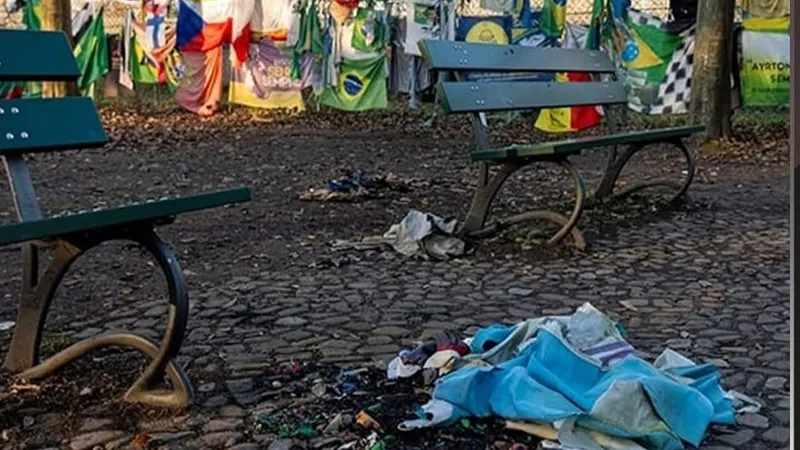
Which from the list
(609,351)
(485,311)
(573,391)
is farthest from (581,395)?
(485,311)

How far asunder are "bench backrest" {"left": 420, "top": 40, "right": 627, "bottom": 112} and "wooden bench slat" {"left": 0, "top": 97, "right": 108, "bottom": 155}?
6.48ft

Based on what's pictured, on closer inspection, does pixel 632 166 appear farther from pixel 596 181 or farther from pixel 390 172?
pixel 390 172

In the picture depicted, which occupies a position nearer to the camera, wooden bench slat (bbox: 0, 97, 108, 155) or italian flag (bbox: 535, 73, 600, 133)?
wooden bench slat (bbox: 0, 97, 108, 155)

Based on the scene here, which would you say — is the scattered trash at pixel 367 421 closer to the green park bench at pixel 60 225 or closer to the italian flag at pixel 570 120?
the green park bench at pixel 60 225

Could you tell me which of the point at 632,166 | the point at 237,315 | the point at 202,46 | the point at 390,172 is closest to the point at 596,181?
the point at 632,166

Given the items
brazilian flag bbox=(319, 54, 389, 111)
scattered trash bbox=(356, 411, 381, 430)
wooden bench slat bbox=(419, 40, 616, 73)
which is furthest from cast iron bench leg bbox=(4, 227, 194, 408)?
brazilian flag bbox=(319, 54, 389, 111)

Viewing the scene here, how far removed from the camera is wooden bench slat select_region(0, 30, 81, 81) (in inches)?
123

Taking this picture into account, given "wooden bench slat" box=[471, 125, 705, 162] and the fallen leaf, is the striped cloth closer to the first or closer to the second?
the fallen leaf

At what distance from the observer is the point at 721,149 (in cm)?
884

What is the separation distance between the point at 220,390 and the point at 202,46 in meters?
11.9

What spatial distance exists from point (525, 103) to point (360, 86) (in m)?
8.31

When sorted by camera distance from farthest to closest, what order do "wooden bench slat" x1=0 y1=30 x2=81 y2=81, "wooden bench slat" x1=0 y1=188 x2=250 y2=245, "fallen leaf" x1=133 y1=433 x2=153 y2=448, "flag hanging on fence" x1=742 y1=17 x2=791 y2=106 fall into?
"flag hanging on fence" x1=742 y1=17 x2=791 y2=106, "wooden bench slat" x1=0 y1=30 x2=81 y2=81, "fallen leaf" x1=133 y1=433 x2=153 y2=448, "wooden bench slat" x1=0 y1=188 x2=250 y2=245

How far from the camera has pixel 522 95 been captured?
5465 mm

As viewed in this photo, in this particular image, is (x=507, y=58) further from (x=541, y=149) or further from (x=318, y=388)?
(x=318, y=388)
